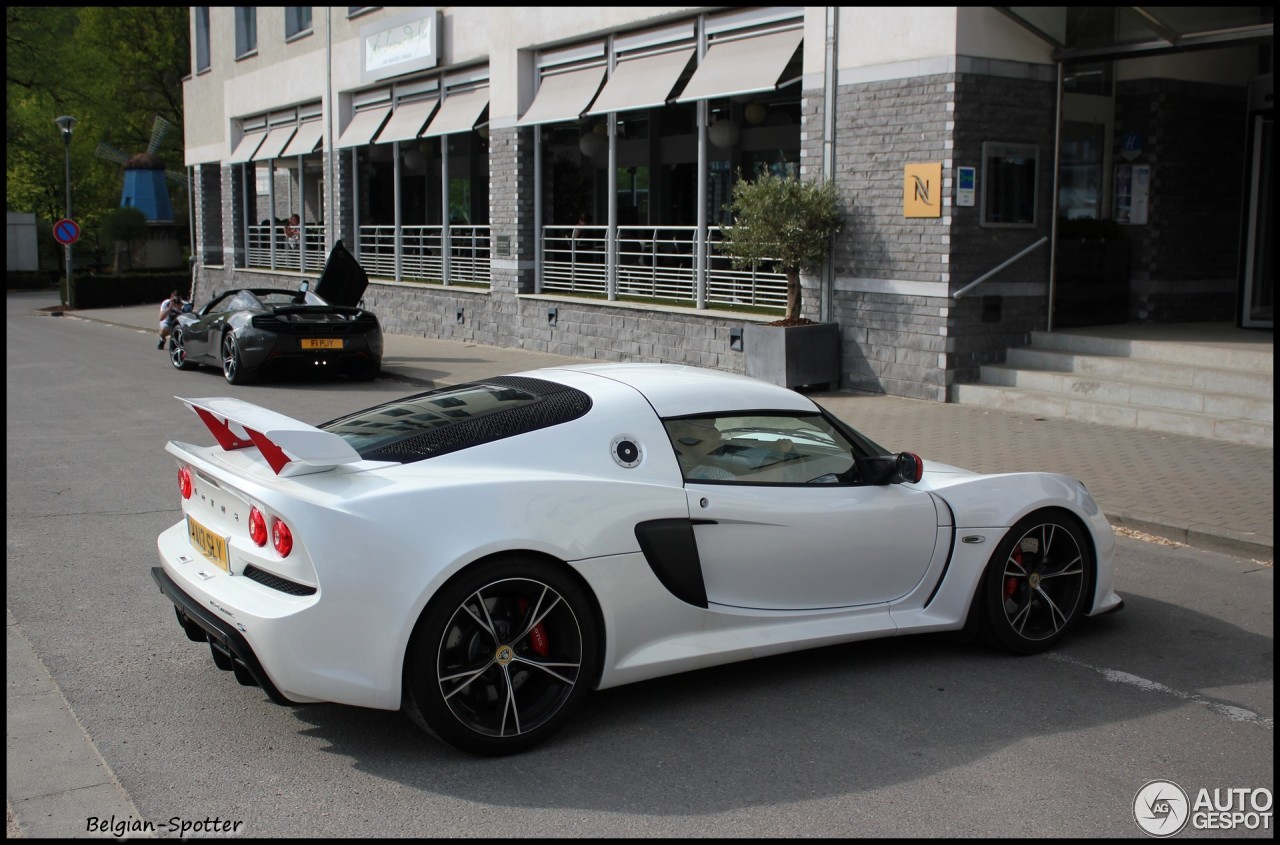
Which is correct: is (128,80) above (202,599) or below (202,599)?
above

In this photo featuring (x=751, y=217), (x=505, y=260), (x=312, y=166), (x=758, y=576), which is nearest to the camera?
(x=758, y=576)

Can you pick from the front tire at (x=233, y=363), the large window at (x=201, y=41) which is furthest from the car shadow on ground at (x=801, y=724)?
the large window at (x=201, y=41)

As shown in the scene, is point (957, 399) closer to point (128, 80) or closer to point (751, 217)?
point (751, 217)

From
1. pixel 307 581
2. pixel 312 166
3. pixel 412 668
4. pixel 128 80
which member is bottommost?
pixel 412 668

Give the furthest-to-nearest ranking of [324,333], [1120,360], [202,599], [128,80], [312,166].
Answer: [128,80] < [312,166] < [324,333] < [1120,360] < [202,599]

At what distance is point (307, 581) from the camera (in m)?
4.02

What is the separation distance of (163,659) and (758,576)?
2.57 m

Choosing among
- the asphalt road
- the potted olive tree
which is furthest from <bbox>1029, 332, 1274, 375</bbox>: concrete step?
the asphalt road

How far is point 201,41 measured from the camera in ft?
123

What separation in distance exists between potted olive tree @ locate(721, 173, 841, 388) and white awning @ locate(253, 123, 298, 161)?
1900cm

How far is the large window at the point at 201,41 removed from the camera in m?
36.8

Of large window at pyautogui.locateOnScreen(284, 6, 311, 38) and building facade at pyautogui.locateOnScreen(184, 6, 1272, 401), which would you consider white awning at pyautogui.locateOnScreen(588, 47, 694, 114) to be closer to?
building facade at pyautogui.locateOnScreen(184, 6, 1272, 401)

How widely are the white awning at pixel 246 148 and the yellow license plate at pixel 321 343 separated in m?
17.6

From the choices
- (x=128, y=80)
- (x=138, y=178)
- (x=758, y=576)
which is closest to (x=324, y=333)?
(x=758, y=576)
